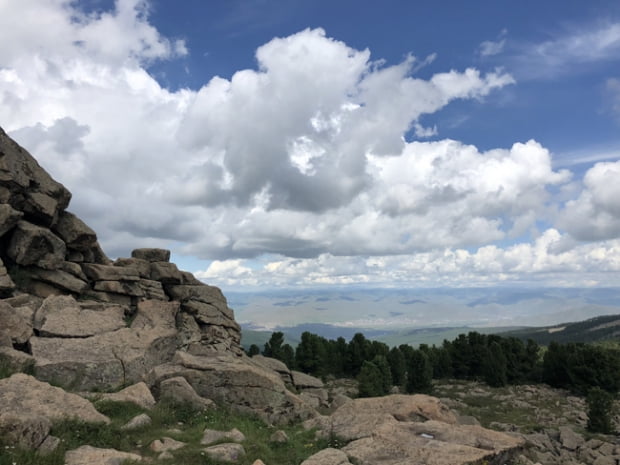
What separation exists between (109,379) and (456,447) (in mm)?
22480

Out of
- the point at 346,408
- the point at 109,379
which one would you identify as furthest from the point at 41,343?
the point at 346,408

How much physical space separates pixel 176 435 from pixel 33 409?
6.32 metres

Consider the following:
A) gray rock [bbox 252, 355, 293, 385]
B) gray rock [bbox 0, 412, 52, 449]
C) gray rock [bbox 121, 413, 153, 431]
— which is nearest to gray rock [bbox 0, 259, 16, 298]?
gray rock [bbox 121, 413, 153, 431]

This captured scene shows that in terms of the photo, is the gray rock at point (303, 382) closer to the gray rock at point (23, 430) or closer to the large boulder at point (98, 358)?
the large boulder at point (98, 358)

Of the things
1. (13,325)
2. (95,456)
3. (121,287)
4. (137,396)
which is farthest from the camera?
(121,287)

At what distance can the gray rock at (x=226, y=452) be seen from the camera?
57.3ft

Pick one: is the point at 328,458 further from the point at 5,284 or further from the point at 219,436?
the point at 5,284

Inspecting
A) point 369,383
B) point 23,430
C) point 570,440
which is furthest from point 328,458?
point 369,383

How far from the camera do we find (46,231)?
36.8 meters

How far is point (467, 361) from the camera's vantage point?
12325 centimetres

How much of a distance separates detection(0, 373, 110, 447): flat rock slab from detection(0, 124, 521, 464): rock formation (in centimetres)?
5

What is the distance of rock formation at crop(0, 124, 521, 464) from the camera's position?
63.1 feet

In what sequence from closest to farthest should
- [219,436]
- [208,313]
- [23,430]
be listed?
[23,430] → [219,436] → [208,313]

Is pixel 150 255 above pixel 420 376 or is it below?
above
